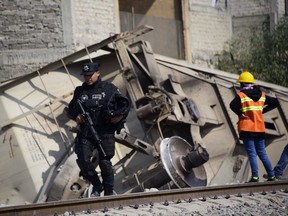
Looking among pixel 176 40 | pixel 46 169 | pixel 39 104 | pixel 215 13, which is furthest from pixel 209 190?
pixel 215 13

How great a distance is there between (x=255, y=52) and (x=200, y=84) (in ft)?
25.2

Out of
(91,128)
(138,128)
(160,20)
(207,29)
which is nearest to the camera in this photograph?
(91,128)

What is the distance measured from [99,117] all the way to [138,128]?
441 cm

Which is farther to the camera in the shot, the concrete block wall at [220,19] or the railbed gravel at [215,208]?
the concrete block wall at [220,19]

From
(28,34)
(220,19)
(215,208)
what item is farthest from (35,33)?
(215,208)

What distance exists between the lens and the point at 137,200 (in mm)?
9102

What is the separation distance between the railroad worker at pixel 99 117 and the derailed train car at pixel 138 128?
2431 mm

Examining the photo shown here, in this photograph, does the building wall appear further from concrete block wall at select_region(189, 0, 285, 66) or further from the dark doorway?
concrete block wall at select_region(189, 0, 285, 66)

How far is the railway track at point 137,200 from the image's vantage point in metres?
8.27

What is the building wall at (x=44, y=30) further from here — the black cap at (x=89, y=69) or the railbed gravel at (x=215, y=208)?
the railbed gravel at (x=215, y=208)

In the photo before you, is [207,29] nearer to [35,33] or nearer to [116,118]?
[35,33]

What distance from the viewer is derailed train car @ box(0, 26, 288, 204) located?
1307cm

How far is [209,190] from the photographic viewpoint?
32.8ft

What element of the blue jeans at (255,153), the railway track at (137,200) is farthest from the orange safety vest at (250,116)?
the railway track at (137,200)
